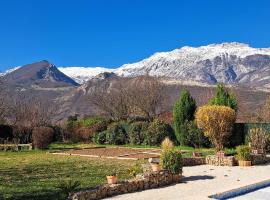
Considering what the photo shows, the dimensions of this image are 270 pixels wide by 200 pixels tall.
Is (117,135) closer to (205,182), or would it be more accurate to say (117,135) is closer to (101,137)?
(101,137)

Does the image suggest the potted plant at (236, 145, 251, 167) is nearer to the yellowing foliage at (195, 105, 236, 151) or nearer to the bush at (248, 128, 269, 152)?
the bush at (248, 128, 269, 152)

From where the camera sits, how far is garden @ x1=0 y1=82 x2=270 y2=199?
44.3 ft

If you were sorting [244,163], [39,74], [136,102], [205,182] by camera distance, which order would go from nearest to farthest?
[205,182] → [244,163] → [136,102] → [39,74]

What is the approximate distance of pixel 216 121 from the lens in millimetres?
24516

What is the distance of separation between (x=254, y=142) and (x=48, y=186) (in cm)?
1320

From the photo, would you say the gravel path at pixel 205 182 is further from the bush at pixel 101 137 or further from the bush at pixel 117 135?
the bush at pixel 101 137

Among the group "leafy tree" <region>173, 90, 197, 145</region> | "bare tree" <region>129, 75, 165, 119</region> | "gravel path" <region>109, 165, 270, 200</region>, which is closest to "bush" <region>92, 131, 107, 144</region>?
"leafy tree" <region>173, 90, 197, 145</region>

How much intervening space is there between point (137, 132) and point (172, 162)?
1873 cm

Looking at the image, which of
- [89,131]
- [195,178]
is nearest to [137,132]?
[89,131]

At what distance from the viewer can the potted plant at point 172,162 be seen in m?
14.4

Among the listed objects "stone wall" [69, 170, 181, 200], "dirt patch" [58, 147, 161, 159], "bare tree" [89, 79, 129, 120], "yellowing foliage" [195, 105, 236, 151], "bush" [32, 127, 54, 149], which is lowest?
"stone wall" [69, 170, 181, 200]

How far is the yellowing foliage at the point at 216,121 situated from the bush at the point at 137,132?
8.59 metres

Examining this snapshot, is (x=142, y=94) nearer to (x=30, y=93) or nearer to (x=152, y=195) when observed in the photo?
(x=152, y=195)

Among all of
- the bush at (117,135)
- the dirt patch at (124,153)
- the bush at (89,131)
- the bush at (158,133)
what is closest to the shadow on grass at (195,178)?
the dirt patch at (124,153)
